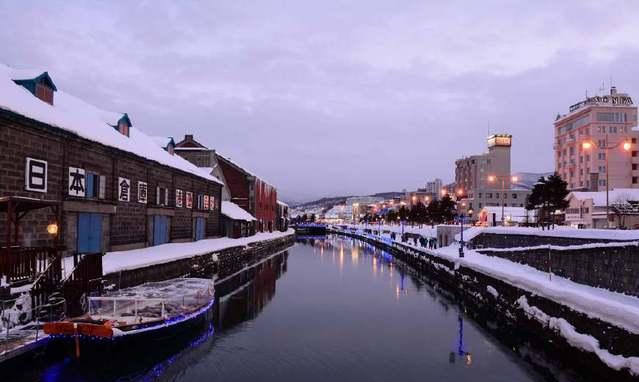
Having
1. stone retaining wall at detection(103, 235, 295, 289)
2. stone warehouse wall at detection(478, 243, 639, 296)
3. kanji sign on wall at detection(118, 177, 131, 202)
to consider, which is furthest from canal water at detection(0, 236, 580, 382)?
kanji sign on wall at detection(118, 177, 131, 202)

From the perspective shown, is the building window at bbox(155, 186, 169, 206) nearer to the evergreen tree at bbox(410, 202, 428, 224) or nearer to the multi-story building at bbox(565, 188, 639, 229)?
the multi-story building at bbox(565, 188, 639, 229)

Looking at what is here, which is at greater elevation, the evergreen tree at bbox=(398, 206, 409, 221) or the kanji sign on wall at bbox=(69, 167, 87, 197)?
the kanji sign on wall at bbox=(69, 167, 87, 197)

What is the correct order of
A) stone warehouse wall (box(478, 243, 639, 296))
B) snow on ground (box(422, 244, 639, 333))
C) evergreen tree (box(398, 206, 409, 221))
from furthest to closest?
evergreen tree (box(398, 206, 409, 221)) < stone warehouse wall (box(478, 243, 639, 296)) < snow on ground (box(422, 244, 639, 333))

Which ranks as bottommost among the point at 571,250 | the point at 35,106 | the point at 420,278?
the point at 420,278

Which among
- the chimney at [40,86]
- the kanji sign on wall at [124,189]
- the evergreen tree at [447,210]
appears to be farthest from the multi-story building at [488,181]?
the chimney at [40,86]

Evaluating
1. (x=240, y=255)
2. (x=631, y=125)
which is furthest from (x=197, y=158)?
(x=631, y=125)

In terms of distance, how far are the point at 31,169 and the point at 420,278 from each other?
35014 millimetres

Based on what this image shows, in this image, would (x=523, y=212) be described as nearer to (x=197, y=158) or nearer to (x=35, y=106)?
(x=197, y=158)

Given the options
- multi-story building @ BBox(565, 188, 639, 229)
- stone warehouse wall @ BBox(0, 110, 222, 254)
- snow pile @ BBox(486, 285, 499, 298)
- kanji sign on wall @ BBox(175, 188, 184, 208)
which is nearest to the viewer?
stone warehouse wall @ BBox(0, 110, 222, 254)

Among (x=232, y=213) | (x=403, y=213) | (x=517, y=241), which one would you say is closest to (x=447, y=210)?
(x=403, y=213)

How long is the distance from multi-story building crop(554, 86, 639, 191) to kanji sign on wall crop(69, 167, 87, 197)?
110 meters

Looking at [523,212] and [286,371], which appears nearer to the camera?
[286,371]

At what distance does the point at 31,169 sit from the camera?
25281mm

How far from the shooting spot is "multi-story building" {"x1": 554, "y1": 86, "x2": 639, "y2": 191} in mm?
116438
